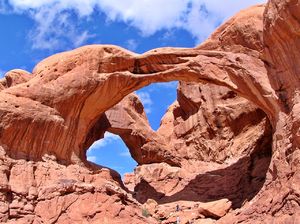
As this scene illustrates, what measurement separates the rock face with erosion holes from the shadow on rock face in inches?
2.6

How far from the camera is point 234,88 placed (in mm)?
22703

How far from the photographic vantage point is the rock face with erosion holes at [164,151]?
Answer: 19.0m

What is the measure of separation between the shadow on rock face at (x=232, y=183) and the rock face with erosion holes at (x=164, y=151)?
7cm

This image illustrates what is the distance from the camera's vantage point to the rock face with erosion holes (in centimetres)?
1905

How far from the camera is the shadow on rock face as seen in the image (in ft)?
81.1

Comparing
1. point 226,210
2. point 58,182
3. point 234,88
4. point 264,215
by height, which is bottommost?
point 264,215

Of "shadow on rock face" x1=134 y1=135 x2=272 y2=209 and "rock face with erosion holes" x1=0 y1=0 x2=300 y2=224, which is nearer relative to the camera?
"rock face with erosion holes" x1=0 y1=0 x2=300 y2=224

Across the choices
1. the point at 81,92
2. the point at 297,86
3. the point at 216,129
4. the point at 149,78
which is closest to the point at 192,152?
the point at 216,129

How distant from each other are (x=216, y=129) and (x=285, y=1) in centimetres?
1304

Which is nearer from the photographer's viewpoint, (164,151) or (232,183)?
(232,183)

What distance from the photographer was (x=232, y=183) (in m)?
25.8

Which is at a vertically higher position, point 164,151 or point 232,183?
point 164,151

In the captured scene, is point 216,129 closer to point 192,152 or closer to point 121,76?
point 192,152

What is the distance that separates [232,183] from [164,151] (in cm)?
607
